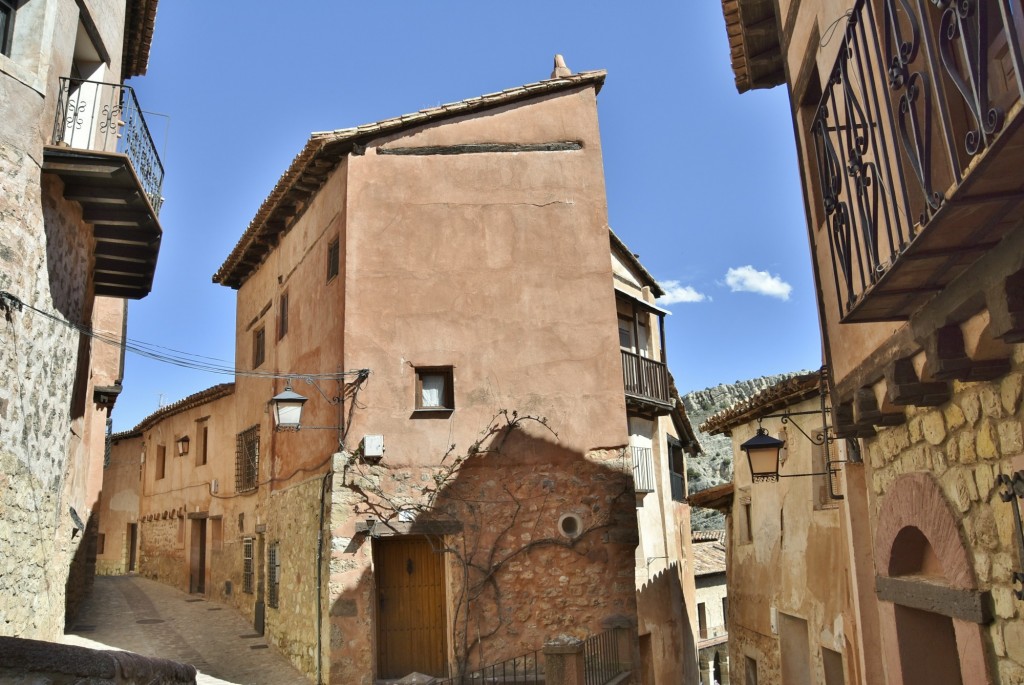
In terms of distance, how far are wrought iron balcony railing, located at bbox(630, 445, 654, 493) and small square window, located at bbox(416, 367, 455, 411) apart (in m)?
4.45

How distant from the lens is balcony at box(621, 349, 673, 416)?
15966 millimetres

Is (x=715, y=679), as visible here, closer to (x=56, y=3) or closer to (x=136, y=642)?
(x=136, y=642)

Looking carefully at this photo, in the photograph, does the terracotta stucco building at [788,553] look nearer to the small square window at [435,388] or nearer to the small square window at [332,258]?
the small square window at [435,388]

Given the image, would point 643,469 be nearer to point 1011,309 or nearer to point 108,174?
point 108,174

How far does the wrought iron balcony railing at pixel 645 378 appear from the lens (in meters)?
16.1

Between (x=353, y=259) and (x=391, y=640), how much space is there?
18.4ft

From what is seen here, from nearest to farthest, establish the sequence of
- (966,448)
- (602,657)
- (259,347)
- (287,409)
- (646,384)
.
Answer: (966,448), (602,657), (287,409), (646,384), (259,347)

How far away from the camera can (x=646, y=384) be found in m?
16.8

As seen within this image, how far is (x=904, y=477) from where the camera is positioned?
5387 millimetres

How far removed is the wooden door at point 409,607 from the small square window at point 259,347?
687 cm

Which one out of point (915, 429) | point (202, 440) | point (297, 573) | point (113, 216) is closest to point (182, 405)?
point (202, 440)

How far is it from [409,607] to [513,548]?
1.74m

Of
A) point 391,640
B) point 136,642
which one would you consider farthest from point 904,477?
point 136,642

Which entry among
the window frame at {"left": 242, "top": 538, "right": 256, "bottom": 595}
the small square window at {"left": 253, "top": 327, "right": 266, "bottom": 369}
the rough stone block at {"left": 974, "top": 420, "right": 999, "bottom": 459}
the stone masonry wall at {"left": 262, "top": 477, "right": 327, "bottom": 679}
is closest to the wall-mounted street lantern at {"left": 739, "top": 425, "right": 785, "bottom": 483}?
the rough stone block at {"left": 974, "top": 420, "right": 999, "bottom": 459}
